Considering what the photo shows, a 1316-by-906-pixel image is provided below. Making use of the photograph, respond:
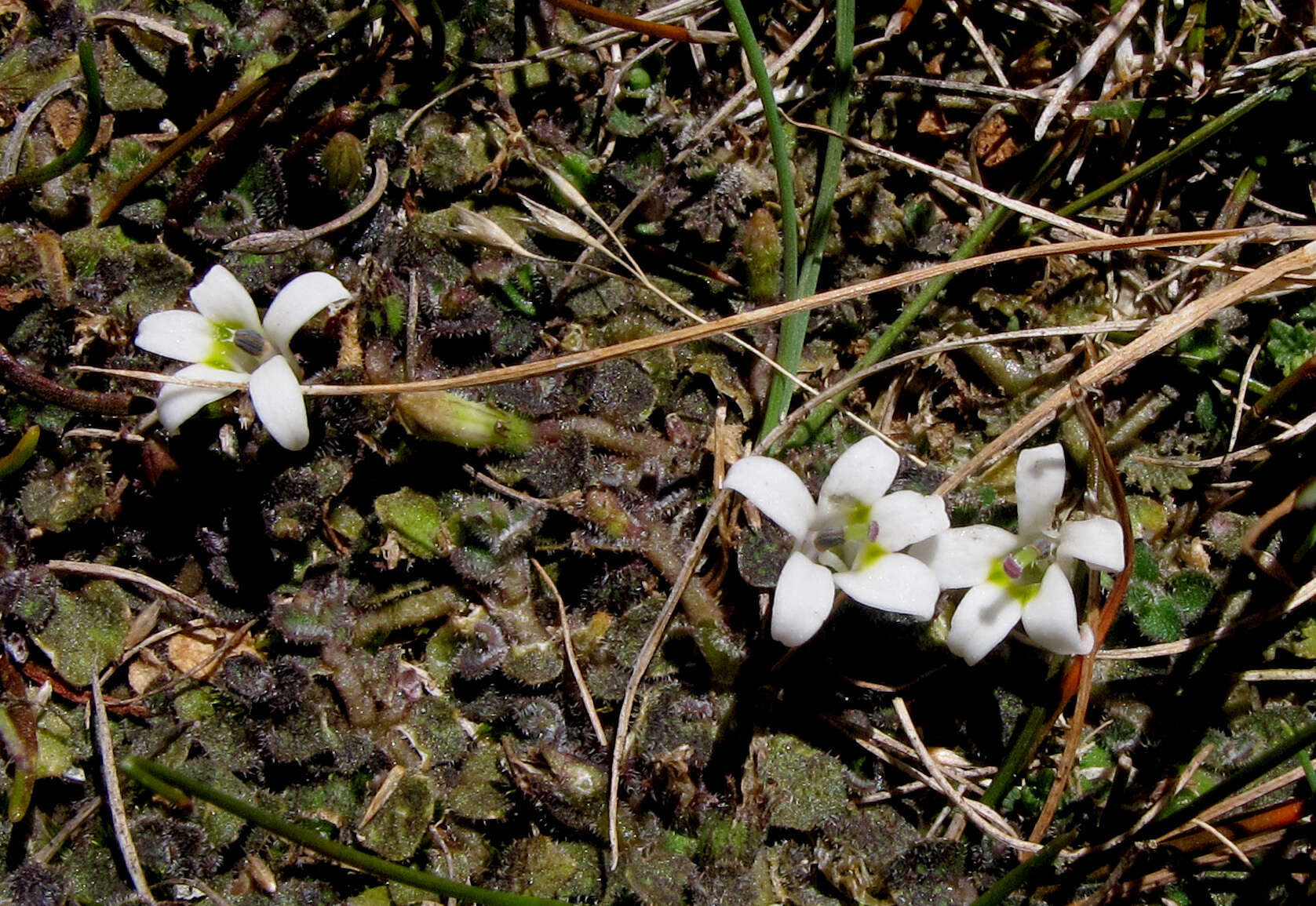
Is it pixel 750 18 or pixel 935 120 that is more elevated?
pixel 750 18

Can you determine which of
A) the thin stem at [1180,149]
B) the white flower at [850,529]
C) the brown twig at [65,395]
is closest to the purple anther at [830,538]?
the white flower at [850,529]

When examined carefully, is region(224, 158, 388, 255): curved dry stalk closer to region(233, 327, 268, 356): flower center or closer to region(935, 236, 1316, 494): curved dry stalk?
region(233, 327, 268, 356): flower center

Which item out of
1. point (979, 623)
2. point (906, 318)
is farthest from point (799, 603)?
point (906, 318)

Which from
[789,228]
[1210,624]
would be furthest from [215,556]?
[1210,624]

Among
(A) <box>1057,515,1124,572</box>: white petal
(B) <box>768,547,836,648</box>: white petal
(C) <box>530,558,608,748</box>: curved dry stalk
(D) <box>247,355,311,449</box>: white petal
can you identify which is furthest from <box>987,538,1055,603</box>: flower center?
(D) <box>247,355,311,449</box>: white petal

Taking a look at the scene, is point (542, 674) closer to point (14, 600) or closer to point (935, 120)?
point (14, 600)

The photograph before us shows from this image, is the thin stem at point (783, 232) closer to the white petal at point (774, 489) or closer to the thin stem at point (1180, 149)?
the white petal at point (774, 489)
